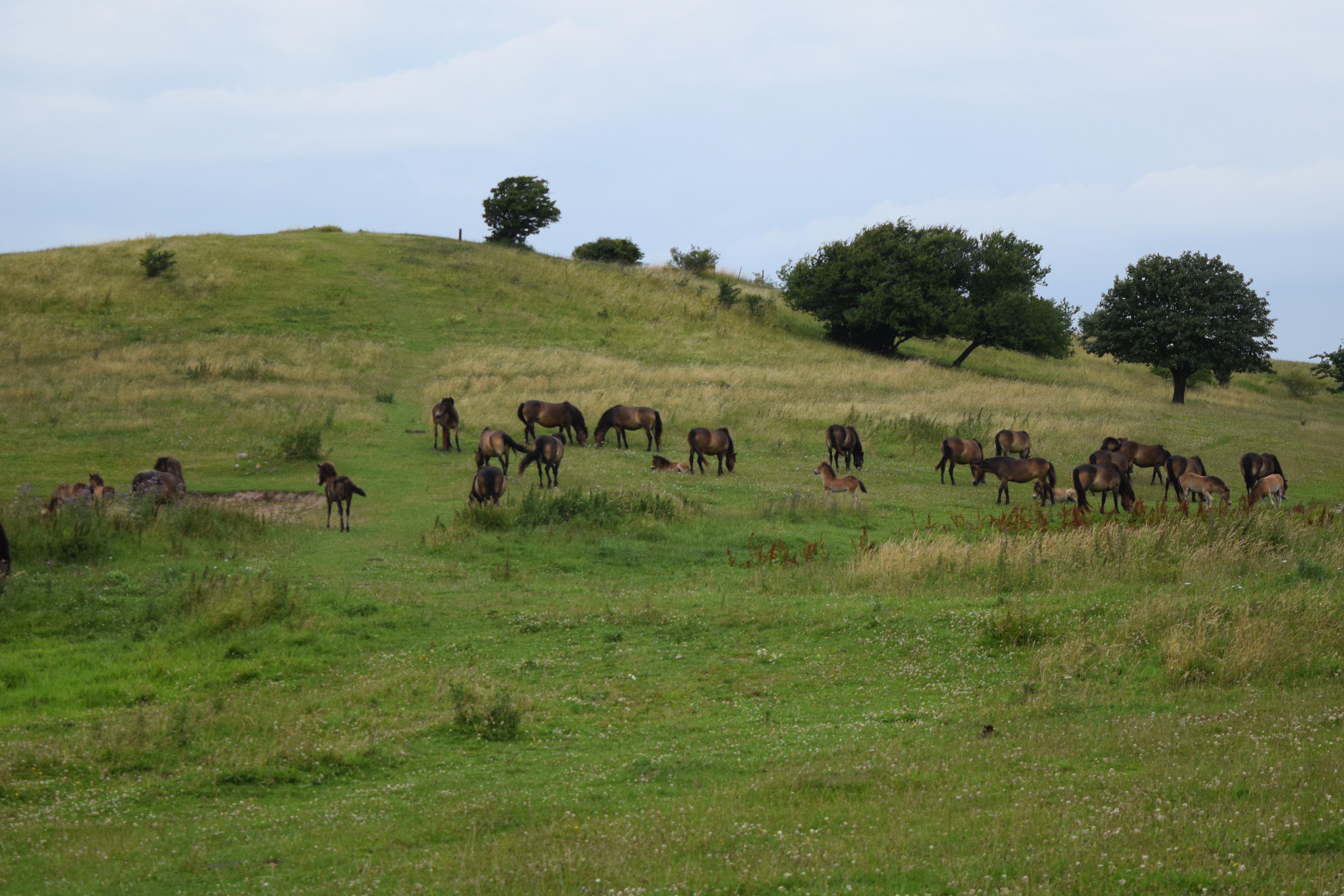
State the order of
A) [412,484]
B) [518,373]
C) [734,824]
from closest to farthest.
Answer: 1. [734,824]
2. [412,484]
3. [518,373]

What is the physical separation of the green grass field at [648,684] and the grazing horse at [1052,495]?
1479mm

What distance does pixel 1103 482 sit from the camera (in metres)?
21.0

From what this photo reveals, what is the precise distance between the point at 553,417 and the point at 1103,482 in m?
14.0

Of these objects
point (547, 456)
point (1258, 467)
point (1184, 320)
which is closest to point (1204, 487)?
point (1258, 467)

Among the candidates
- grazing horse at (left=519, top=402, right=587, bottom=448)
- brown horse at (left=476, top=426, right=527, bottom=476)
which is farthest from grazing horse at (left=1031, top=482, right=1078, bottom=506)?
grazing horse at (left=519, top=402, right=587, bottom=448)

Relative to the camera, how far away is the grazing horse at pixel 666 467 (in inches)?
941

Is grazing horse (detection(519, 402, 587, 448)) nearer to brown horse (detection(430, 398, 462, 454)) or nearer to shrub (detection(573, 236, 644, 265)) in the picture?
brown horse (detection(430, 398, 462, 454))

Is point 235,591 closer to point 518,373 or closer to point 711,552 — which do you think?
point 711,552

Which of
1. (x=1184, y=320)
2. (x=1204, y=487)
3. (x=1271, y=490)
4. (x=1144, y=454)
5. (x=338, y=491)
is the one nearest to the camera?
(x=338, y=491)

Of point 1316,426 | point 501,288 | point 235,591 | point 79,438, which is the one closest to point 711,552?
point 235,591

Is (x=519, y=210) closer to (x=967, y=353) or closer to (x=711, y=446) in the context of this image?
(x=967, y=353)

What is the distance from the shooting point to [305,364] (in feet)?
127

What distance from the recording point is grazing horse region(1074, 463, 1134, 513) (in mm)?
20766

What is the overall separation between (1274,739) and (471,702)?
20.3 ft
